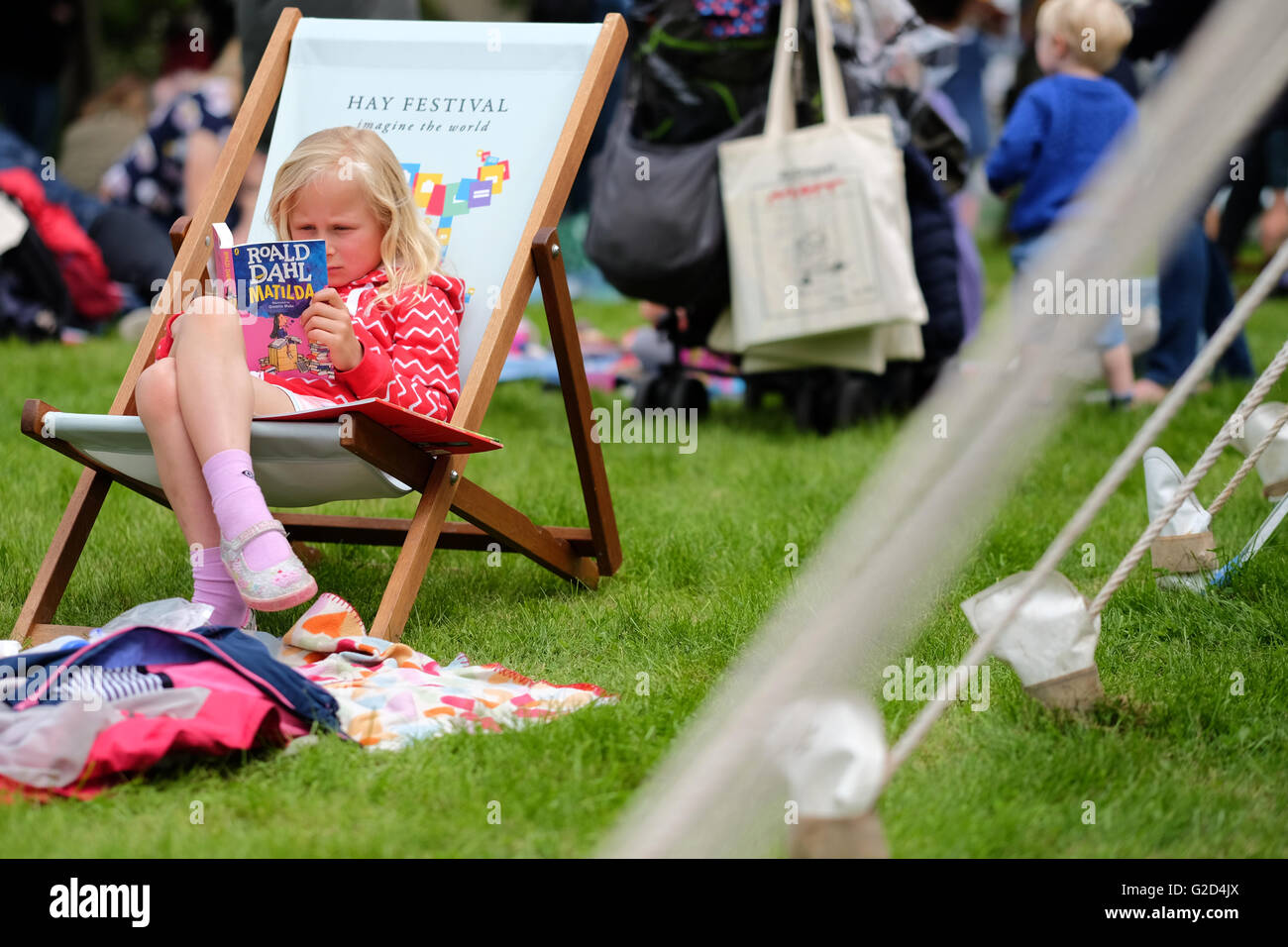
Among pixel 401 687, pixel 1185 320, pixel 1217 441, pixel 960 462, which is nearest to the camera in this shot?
pixel 960 462

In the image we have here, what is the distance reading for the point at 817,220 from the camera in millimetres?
4477

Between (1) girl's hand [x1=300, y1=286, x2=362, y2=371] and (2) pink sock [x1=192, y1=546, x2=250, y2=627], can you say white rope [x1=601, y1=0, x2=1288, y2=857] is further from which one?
(1) girl's hand [x1=300, y1=286, x2=362, y2=371]

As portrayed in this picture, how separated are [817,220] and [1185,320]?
5.72ft

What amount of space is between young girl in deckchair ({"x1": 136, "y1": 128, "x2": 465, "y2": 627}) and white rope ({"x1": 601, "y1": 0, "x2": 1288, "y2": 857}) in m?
1.14

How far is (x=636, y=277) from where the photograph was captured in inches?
182

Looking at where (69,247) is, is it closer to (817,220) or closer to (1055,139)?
(817,220)

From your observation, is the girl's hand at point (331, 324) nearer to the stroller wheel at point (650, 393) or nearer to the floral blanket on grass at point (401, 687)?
the floral blanket on grass at point (401, 687)

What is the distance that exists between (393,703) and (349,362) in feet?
2.39

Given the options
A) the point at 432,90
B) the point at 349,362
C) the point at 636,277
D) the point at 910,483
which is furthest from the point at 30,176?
the point at 910,483

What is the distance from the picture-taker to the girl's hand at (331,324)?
2.61 metres

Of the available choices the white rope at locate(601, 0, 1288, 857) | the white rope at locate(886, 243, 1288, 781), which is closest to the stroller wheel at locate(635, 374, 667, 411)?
the white rope at locate(886, 243, 1288, 781)

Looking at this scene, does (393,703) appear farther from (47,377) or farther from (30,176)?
(30,176)

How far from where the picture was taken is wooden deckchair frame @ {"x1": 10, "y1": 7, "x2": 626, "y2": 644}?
261cm

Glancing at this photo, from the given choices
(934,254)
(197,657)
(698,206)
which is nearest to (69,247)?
(698,206)
